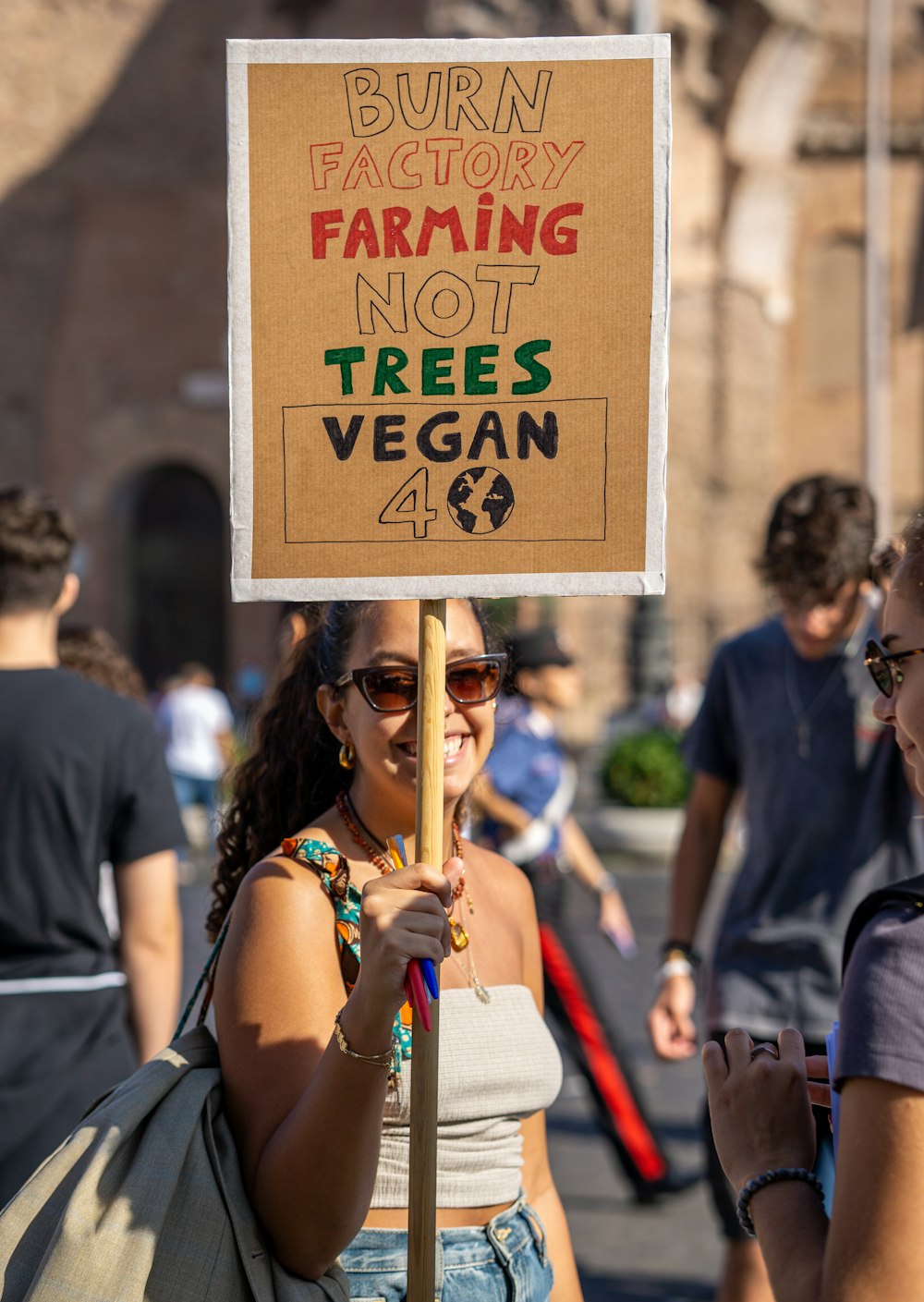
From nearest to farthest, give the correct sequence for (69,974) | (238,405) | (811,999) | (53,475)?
(238,405) < (69,974) < (811,999) < (53,475)

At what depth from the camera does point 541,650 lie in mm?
5777

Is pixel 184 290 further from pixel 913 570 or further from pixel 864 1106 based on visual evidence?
pixel 864 1106

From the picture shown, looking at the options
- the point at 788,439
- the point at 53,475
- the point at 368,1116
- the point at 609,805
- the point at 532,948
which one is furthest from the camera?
the point at 788,439

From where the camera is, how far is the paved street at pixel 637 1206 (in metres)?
4.30

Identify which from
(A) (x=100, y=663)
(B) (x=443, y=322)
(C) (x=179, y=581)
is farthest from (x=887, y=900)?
(C) (x=179, y=581)

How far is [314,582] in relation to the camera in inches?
74.0

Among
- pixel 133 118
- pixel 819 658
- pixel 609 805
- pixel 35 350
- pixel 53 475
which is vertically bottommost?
pixel 609 805

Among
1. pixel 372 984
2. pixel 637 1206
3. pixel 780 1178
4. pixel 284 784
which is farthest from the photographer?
pixel 637 1206

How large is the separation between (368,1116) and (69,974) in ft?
4.73

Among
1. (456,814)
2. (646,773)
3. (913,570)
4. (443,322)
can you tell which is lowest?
(646,773)

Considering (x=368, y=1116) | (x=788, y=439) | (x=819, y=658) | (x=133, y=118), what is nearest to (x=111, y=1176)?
(x=368, y=1116)

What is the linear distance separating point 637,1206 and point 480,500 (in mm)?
3527

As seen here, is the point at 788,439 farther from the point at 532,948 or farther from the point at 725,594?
the point at 532,948

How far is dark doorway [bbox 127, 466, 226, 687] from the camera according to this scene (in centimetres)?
2398
